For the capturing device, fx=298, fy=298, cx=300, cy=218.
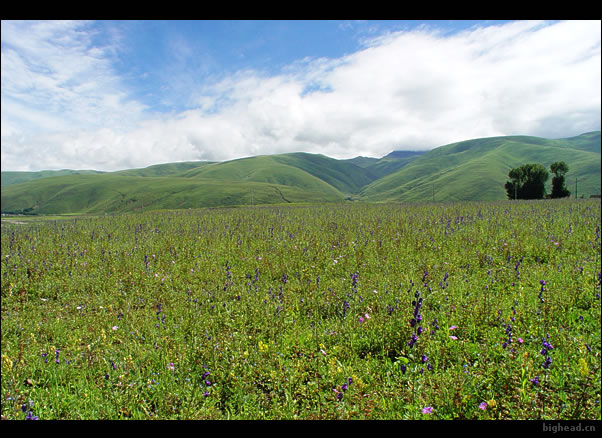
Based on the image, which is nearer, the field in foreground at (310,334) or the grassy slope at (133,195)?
the field in foreground at (310,334)

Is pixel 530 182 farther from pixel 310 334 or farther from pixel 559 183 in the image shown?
pixel 310 334

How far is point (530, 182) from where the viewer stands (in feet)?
227

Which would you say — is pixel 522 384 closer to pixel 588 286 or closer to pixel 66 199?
pixel 588 286

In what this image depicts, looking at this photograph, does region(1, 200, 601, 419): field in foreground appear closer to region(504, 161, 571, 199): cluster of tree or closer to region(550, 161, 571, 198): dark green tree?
region(504, 161, 571, 199): cluster of tree

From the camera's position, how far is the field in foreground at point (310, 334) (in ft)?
9.09

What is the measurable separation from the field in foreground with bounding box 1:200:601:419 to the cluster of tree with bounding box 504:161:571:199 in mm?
74160

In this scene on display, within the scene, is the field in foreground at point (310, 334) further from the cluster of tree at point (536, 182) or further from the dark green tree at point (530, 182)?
the dark green tree at point (530, 182)

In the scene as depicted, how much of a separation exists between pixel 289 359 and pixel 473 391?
1.92 m

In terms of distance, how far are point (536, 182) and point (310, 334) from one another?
8462 centimetres

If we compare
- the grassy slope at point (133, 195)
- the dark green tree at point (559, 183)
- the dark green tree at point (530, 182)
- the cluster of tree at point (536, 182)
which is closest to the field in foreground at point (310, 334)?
the cluster of tree at point (536, 182)

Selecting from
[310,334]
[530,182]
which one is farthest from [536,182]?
[310,334]

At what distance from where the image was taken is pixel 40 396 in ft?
9.93
